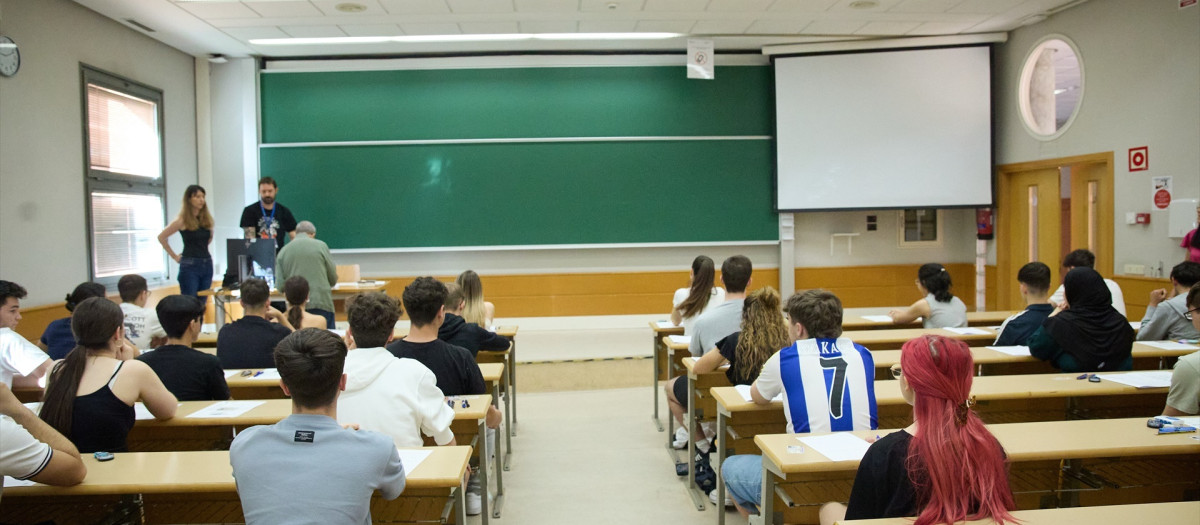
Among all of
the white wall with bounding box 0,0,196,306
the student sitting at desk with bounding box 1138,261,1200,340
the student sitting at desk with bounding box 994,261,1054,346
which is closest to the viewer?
the student sitting at desk with bounding box 994,261,1054,346

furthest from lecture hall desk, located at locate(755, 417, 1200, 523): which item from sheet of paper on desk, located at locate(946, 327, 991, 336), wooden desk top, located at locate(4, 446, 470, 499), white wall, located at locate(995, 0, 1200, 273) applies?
white wall, located at locate(995, 0, 1200, 273)

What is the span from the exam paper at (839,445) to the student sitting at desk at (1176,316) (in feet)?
9.59

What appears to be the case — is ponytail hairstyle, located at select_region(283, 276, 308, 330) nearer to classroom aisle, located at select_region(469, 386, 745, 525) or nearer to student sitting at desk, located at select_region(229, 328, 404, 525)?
classroom aisle, located at select_region(469, 386, 745, 525)

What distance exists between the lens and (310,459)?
1.58m

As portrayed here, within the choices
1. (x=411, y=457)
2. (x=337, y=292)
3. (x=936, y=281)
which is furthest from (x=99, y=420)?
(x=936, y=281)

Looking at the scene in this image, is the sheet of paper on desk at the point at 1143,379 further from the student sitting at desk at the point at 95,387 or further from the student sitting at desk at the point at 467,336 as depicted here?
the student sitting at desk at the point at 95,387

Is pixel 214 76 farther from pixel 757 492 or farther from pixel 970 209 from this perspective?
pixel 970 209

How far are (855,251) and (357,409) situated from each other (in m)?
7.31

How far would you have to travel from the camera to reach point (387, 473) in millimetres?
1683

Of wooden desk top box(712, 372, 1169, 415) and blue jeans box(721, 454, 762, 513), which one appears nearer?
blue jeans box(721, 454, 762, 513)

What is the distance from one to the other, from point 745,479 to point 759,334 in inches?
28.1

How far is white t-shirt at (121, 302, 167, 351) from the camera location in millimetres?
4016

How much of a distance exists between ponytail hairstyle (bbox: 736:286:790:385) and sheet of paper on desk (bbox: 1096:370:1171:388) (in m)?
1.37

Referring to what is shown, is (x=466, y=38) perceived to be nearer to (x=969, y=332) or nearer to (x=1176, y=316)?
(x=969, y=332)
